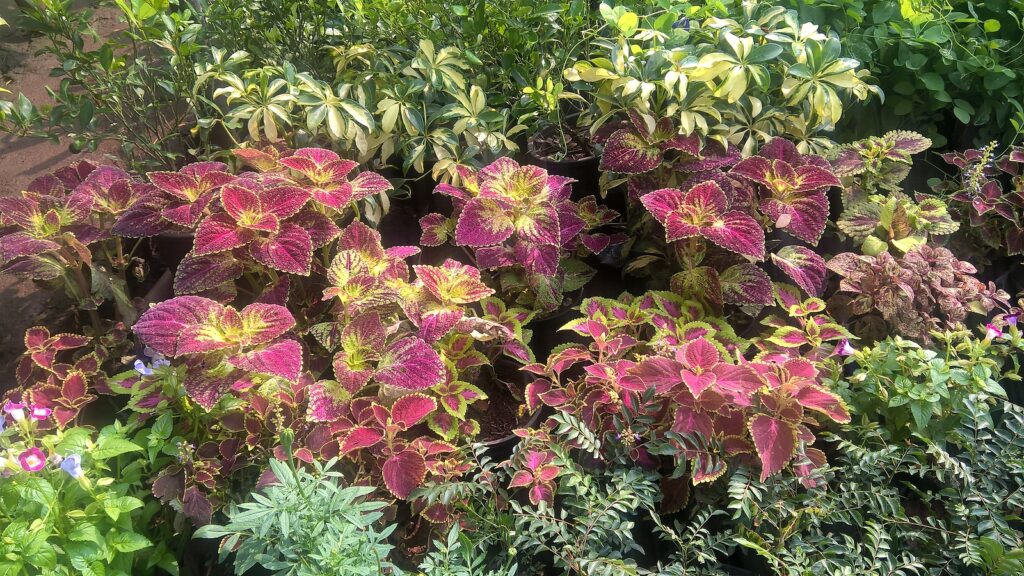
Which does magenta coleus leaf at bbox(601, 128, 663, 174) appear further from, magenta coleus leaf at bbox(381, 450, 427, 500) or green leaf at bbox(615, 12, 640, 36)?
magenta coleus leaf at bbox(381, 450, 427, 500)

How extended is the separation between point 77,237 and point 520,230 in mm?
985

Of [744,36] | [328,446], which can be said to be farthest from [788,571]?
[744,36]

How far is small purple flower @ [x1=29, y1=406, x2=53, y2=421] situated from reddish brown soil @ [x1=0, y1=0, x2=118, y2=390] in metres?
0.57

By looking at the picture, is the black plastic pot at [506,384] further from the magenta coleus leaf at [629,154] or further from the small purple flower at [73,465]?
the small purple flower at [73,465]

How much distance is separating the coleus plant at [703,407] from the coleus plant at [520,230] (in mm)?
281

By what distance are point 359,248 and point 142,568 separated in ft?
2.41

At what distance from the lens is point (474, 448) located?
4.33 ft

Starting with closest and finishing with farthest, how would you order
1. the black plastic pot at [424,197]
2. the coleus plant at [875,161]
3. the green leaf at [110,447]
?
the green leaf at [110,447] → the coleus plant at [875,161] → the black plastic pot at [424,197]

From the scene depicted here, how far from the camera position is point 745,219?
5.40 ft

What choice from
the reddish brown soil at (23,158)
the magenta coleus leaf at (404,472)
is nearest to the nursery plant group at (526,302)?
the magenta coleus leaf at (404,472)

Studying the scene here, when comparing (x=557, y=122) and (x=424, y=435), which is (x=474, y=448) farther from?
(x=557, y=122)

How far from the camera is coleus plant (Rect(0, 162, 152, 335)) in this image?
1648mm

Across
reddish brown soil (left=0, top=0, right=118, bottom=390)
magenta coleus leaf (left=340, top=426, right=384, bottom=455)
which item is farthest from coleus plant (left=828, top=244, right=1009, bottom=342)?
reddish brown soil (left=0, top=0, right=118, bottom=390)

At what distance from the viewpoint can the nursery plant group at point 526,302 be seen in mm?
1265
